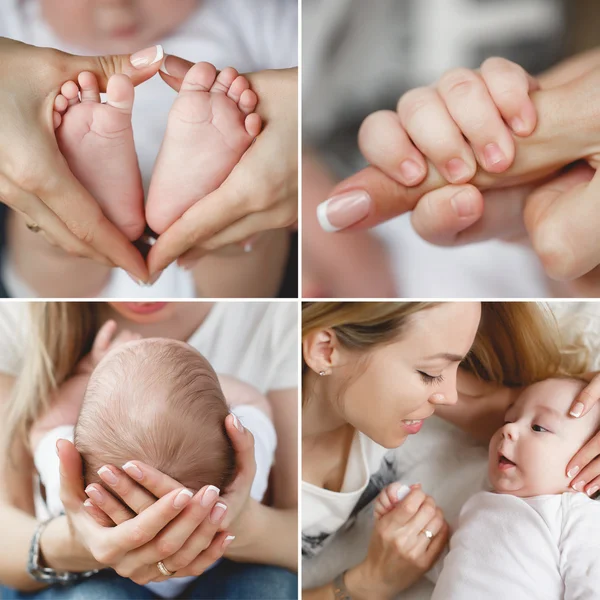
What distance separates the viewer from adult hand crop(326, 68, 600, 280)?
934 millimetres

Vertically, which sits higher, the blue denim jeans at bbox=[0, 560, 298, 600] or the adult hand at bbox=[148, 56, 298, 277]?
the adult hand at bbox=[148, 56, 298, 277]

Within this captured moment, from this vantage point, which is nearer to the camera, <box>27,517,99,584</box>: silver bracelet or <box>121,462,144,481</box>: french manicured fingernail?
<box>121,462,144,481</box>: french manicured fingernail

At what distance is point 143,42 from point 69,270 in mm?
346

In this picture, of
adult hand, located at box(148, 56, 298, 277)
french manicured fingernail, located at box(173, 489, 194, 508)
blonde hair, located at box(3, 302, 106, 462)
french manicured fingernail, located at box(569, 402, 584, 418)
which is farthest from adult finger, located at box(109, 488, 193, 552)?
french manicured fingernail, located at box(569, 402, 584, 418)

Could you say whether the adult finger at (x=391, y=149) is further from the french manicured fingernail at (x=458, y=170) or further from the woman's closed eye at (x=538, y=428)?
the woman's closed eye at (x=538, y=428)

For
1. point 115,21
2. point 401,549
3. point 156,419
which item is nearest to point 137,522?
point 156,419

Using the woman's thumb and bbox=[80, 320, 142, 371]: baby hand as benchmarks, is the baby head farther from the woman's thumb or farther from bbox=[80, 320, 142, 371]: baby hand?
the woman's thumb

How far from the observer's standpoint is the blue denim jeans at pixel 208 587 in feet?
3.49

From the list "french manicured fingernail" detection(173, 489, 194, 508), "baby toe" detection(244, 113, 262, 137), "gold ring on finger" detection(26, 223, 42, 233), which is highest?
"baby toe" detection(244, 113, 262, 137)

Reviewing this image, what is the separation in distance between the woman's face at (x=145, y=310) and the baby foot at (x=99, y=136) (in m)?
0.16

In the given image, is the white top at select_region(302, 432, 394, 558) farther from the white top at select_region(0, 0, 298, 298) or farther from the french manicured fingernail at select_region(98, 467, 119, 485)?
the white top at select_region(0, 0, 298, 298)

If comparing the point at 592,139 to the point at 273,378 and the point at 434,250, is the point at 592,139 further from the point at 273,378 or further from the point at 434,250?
the point at 273,378

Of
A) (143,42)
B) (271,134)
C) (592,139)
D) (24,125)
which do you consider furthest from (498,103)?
(24,125)

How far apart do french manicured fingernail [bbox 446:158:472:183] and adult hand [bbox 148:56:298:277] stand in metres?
0.21
